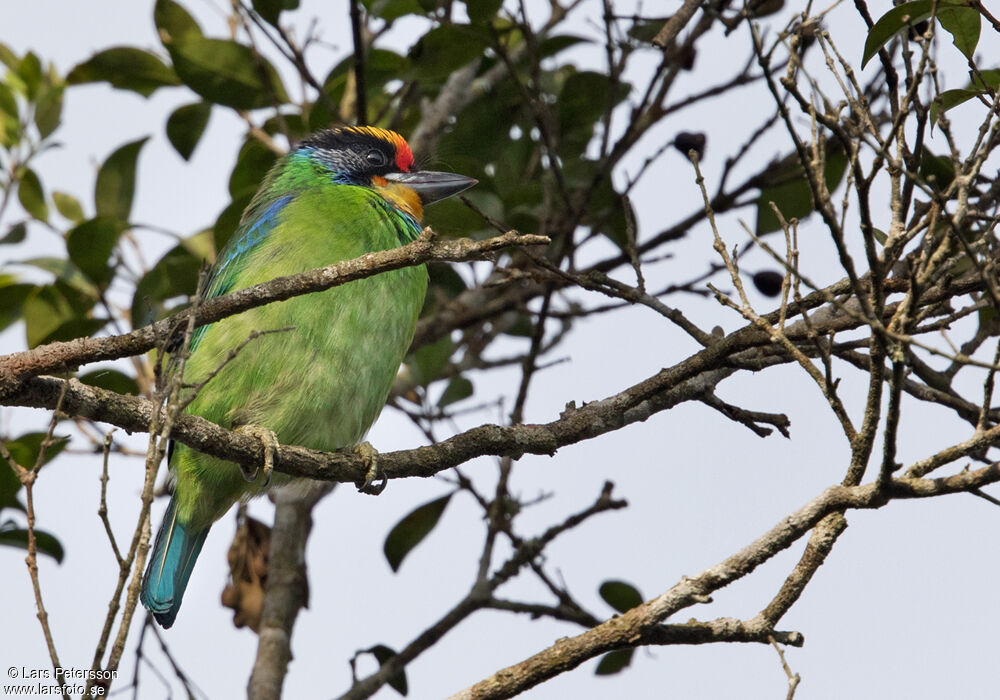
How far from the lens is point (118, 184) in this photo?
3738 mm

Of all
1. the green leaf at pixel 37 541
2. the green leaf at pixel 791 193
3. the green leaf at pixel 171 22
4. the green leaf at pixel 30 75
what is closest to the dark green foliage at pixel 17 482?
the green leaf at pixel 37 541

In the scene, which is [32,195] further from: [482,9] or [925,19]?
[925,19]

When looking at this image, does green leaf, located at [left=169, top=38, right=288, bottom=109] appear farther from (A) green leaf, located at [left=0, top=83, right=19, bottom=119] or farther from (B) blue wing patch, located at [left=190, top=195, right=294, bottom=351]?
(A) green leaf, located at [left=0, top=83, right=19, bottom=119]

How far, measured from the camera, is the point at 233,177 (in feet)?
12.3

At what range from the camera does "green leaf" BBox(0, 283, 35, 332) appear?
3426 mm

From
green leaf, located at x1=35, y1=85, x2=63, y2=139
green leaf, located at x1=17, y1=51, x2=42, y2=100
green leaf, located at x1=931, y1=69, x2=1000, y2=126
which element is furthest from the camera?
green leaf, located at x1=17, y1=51, x2=42, y2=100

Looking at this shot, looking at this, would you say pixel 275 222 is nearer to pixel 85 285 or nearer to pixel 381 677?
pixel 85 285

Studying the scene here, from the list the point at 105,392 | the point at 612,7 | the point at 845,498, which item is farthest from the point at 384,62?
the point at 845,498

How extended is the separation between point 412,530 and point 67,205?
6.12 feet

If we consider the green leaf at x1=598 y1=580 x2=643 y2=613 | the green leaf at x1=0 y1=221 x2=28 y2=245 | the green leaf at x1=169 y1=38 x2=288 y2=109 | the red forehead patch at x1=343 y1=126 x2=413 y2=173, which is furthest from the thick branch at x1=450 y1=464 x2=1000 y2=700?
the green leaf at x1=0 y1=221 x2=28 y2=245

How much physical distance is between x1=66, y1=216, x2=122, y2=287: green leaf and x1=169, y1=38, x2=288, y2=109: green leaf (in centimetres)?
52

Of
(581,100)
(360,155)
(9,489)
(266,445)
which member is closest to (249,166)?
(360,155)

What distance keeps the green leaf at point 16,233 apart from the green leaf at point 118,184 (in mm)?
372

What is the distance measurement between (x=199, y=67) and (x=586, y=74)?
120 centimetres
